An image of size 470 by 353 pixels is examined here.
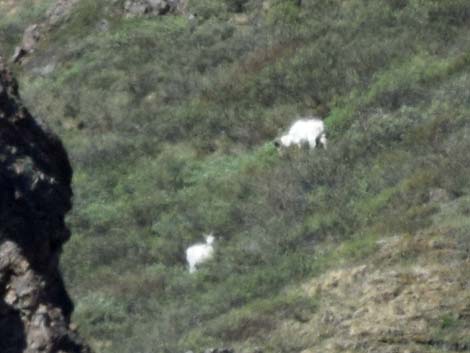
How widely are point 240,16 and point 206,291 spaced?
1264 centimetres

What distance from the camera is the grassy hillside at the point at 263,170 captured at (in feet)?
43.9

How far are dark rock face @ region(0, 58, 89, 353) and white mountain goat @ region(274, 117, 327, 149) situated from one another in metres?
12.8

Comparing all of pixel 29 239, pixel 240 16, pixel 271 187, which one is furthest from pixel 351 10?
pixel 29 239

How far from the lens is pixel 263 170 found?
19703mm

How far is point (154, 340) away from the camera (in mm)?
13703

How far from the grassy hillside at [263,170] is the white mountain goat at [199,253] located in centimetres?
13

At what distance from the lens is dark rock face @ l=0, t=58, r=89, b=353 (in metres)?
6.26

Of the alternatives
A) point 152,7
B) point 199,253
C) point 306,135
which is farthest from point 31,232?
point 152,7

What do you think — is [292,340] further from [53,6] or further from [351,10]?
[53,6]

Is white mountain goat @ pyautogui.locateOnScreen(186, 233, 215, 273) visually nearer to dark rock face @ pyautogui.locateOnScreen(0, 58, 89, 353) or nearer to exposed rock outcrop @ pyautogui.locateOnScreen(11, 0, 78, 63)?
dark rock face @ pyautogui.locateOnScreen(0, 58, 89, 353)

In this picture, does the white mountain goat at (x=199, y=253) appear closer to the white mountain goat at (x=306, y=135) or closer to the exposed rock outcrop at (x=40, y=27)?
the white mountain goat at (x=306, y=135)

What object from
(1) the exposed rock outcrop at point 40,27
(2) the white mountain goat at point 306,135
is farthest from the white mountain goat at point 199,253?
(1) the exposed rock outcrop at point 40,27

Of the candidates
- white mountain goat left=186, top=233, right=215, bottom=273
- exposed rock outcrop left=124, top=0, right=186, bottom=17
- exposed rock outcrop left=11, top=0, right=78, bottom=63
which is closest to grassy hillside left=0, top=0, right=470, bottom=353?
white mountain goat left=186, top=233, right=215, bottom=273

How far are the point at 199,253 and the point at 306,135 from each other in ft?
12.1
